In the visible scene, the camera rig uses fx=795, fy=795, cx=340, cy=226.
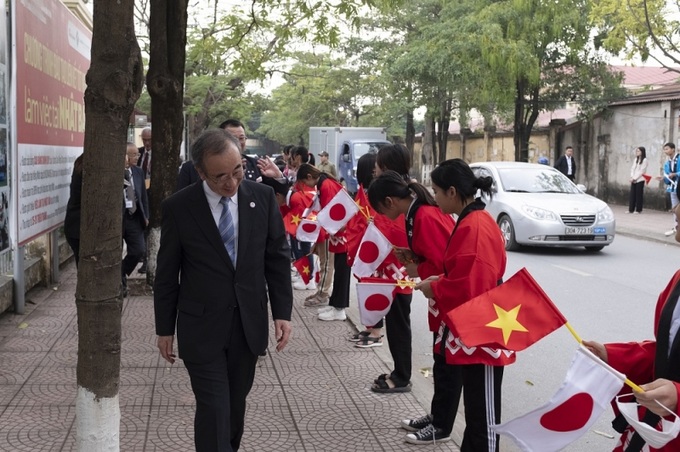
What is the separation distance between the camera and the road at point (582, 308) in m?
6.07

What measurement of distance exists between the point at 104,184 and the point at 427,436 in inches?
100.0

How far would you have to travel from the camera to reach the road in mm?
6074

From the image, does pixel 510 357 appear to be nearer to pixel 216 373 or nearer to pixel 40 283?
pixel 216 373

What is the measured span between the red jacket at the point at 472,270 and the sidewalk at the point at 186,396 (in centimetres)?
109

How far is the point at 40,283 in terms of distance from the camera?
967 centimetres

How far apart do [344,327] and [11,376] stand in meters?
3.26

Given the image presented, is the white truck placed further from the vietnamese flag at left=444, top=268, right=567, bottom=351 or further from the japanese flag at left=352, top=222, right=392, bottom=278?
the vietnamese flag at left=444, top=268, right=567, bottom=351

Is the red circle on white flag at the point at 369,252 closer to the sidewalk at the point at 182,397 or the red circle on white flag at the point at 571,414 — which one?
the sidewalk at the point at 182,397

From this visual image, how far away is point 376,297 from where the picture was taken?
18.7 ft

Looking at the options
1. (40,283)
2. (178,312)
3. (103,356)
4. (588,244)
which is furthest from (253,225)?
(588,244)

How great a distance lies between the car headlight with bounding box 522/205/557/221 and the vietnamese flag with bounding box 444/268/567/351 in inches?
404

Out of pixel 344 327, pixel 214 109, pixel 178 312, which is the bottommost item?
pixel 344 327

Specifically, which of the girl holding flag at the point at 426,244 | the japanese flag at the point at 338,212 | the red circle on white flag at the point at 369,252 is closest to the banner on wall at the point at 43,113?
the japanese flag at the point at 338,212

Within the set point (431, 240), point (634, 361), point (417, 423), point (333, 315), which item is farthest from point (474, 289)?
point (333, 315)
